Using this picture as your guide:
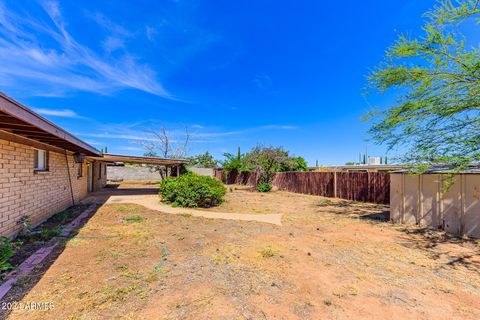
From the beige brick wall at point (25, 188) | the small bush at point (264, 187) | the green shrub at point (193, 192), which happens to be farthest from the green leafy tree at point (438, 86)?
the small bush at point (264, 187)

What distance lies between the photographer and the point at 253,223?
692 centimetres

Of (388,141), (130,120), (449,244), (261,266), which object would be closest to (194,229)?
(261,266)

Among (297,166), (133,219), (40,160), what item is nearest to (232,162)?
(297,166)

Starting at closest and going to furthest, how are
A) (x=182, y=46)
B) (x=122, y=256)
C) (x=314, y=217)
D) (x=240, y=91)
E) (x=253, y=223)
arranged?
(x=122, y=256), (x=253, y=223), (x=314, y=217), (x=182, y=46), (x=240, y=91)

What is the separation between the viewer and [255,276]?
3326 mm

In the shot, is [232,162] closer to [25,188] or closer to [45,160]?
[45,160]

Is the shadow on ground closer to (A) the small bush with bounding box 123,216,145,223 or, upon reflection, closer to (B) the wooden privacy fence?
(A) the small bush with bounding box 123,216,145,223

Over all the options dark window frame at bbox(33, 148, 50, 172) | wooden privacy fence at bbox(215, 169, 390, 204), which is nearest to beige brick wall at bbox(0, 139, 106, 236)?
dark window frame at bbox(33, 148, 50, 172)

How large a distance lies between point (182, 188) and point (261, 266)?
681 cm

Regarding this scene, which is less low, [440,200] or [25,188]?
[25,188]

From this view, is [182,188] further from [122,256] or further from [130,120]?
[130,120]

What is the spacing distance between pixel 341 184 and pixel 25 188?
13362mm

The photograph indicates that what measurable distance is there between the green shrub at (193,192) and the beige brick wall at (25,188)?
3806 mm

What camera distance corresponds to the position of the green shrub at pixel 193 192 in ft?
31.4
